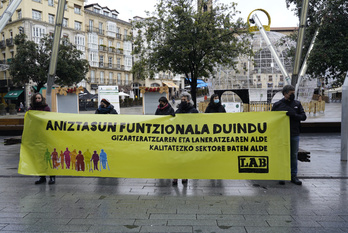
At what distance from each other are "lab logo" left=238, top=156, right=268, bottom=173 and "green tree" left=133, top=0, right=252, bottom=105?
14141mm

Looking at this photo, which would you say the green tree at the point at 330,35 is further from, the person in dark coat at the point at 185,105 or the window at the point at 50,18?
the window at the point at 50,18

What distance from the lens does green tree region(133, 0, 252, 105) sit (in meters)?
19.5

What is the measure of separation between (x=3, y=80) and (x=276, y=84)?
3918 cm

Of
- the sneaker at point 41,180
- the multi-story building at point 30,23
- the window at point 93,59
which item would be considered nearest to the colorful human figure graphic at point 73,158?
the sneaker at point 41,180

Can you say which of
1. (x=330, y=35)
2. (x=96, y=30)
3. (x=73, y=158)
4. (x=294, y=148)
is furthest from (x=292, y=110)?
(x=96, y=30)

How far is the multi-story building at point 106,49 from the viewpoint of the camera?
6044 centimetres

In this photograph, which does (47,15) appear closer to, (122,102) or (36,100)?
(122,102)

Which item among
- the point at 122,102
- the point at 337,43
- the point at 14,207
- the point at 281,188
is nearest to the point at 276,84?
the point at 122,102

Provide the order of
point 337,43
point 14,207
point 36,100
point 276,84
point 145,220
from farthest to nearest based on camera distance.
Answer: point 276,84 < point 337,43 < point 36,100 < point 14,207 < point 145,220

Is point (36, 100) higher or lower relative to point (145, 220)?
higher

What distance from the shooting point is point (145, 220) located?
4.34 metres

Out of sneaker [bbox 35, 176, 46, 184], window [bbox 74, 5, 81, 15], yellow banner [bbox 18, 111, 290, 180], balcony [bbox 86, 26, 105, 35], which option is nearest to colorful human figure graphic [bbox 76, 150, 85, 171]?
yellow banner [bbox 18, 111, 290, 180]

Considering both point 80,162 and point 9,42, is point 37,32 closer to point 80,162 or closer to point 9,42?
point 9,42

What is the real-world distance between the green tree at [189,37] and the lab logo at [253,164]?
46.4 feet
